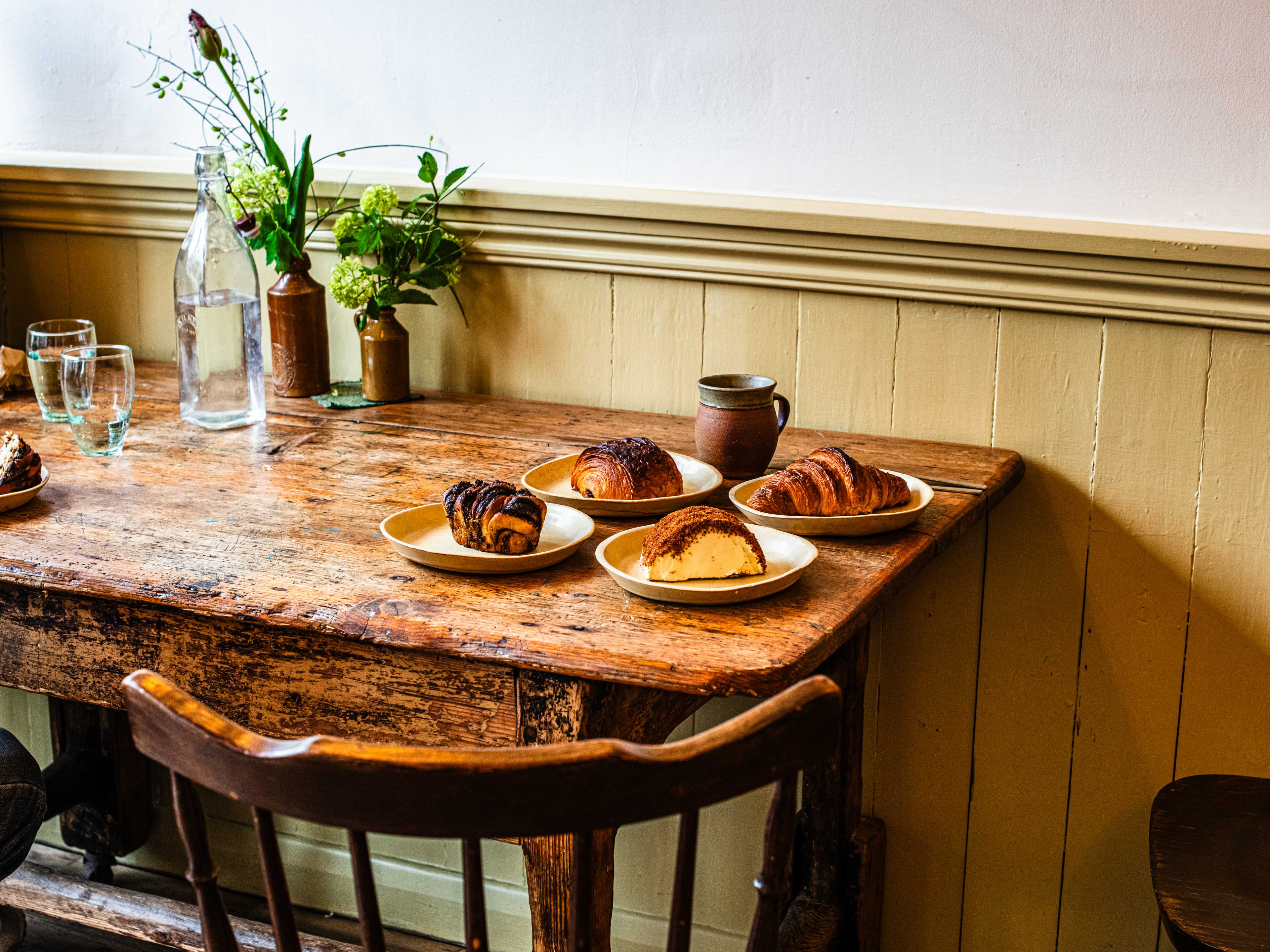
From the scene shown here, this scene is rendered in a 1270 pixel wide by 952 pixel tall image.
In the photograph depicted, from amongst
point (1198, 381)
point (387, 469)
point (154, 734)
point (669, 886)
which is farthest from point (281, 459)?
point (1198, 381)

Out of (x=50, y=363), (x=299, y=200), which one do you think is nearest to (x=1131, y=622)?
(x=299, y=200)

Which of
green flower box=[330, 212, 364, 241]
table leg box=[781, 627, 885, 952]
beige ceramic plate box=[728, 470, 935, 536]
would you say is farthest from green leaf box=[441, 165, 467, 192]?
table leg box=[781, 627, 885, 952]

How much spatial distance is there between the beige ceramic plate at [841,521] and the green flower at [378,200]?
0.70m

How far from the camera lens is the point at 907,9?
1.41 m

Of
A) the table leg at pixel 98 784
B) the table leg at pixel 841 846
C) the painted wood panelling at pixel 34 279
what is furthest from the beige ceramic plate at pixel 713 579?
the painted wood panelling at pixel 34 279

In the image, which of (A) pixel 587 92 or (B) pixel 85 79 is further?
(B) pixel 85 79

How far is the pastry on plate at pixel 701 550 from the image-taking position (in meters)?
0.98

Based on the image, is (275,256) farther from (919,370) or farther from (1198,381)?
(1198,381)

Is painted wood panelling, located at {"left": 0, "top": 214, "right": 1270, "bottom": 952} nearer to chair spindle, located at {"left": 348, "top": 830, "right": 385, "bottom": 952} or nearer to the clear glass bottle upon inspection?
the clear glass bottle

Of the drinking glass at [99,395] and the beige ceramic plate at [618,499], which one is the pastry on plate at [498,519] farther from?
the drinking glass at [99,395]

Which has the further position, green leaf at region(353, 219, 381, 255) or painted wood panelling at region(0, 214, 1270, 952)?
green leaf at region(353, 219, 381, 255)

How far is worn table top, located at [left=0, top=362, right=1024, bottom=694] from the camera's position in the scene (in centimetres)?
90

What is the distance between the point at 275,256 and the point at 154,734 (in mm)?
1060

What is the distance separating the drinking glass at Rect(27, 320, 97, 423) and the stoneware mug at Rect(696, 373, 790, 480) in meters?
0.75
